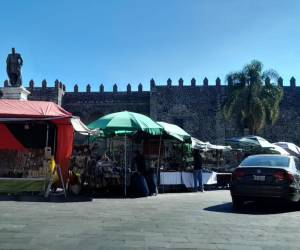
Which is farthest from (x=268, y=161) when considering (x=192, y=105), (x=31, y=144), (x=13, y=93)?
(x=192, y=105)

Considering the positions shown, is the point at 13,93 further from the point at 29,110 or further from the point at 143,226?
the point at 143,226

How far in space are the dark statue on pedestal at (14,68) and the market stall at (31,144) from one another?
4818mm

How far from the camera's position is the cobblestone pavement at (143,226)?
598 centimetres

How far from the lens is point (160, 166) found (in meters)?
15.5

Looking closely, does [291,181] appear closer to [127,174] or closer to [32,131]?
[127,174]

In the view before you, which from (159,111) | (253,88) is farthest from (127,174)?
(159,111)

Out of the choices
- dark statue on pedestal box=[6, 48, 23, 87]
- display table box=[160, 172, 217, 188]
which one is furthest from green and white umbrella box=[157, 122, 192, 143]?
dark statue on pedestal box=[6, 48, 23, 87]

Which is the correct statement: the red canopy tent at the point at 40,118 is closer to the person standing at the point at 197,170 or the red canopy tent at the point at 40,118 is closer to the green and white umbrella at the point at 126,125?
the green and white umbrella at the point at 126,125

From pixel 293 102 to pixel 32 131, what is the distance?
102 ft

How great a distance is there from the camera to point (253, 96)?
30.4 m

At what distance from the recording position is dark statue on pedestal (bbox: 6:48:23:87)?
16953 mm

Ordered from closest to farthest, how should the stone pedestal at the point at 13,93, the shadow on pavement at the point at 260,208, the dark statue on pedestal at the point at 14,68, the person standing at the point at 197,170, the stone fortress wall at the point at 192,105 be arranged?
the shadow on pavement at the point at 260,208, the person standing at the point at 197,170, the stone pedestal at the point at 13,93, the dark statue on pedestal at the point at 14,68, the stone fortress wall at the point at 192,105

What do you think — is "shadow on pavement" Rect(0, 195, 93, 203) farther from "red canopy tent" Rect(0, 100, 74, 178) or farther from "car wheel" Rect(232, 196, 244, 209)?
"car wheel" Rect(232, 196, 244, 209)

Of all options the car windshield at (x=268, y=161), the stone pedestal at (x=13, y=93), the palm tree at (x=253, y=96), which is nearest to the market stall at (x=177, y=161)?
the car windshield at (x=268, y=161)
